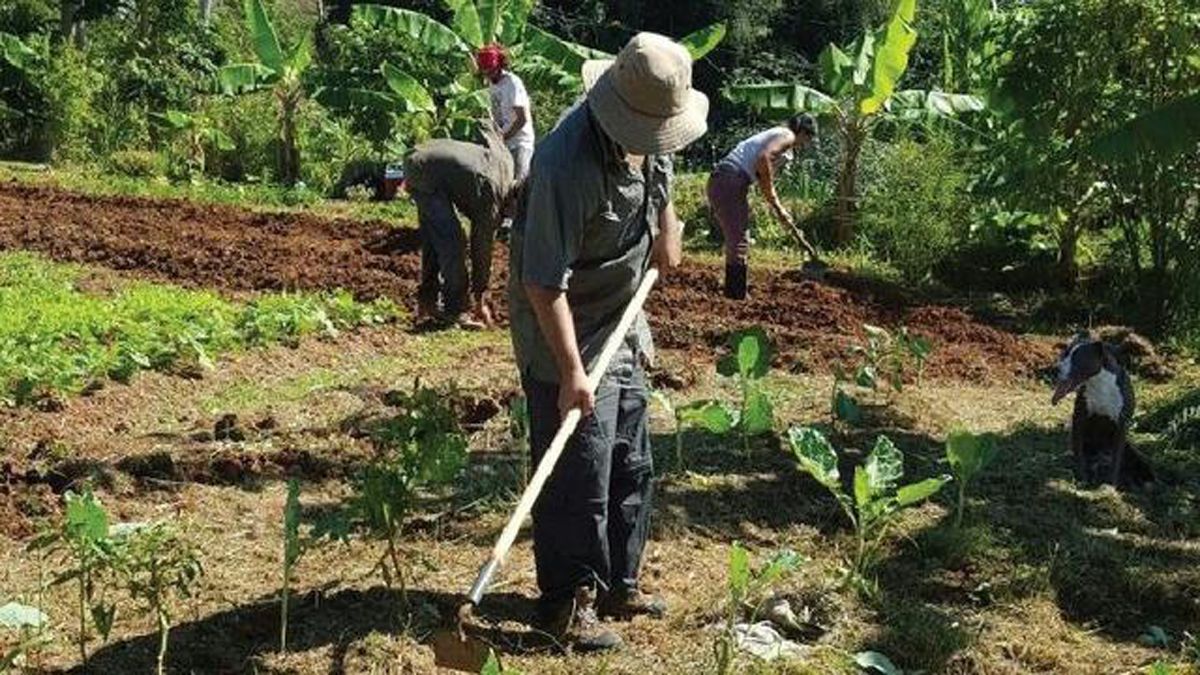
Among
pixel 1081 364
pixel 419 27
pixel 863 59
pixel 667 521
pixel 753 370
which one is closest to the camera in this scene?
pixel 667 521

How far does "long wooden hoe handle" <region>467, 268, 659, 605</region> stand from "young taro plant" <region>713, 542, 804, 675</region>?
1.90 ft

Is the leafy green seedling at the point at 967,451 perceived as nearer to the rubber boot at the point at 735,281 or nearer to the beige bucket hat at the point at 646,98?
the beige bucket hat at the point at 646,98

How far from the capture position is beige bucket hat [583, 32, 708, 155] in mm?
3592

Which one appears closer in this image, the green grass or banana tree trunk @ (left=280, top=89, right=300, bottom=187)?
the green grass

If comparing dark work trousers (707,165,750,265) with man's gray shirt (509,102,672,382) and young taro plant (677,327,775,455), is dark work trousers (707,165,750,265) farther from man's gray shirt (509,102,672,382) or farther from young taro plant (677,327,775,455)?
man's gray shirt (509,102,672,382)

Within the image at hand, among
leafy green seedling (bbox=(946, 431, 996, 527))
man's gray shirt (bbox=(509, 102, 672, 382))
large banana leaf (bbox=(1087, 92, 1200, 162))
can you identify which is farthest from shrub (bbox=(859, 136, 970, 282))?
man's gray shirt (bbox=(509, 102, 672, 382))

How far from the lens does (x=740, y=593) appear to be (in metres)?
3.79

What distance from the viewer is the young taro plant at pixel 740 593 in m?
3.68

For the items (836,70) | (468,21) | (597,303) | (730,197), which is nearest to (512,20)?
(468,21)

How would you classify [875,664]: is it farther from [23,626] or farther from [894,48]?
[894,48]

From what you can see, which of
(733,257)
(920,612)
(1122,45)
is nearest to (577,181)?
(920,612)

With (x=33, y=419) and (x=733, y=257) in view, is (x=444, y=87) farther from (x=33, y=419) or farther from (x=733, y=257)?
(x=33, y=419)

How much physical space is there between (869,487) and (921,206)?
7993 millimetres

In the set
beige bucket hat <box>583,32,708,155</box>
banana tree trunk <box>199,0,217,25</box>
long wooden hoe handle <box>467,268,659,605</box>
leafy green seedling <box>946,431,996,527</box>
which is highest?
banana tree trunk <box>199,0,217,25</box>
